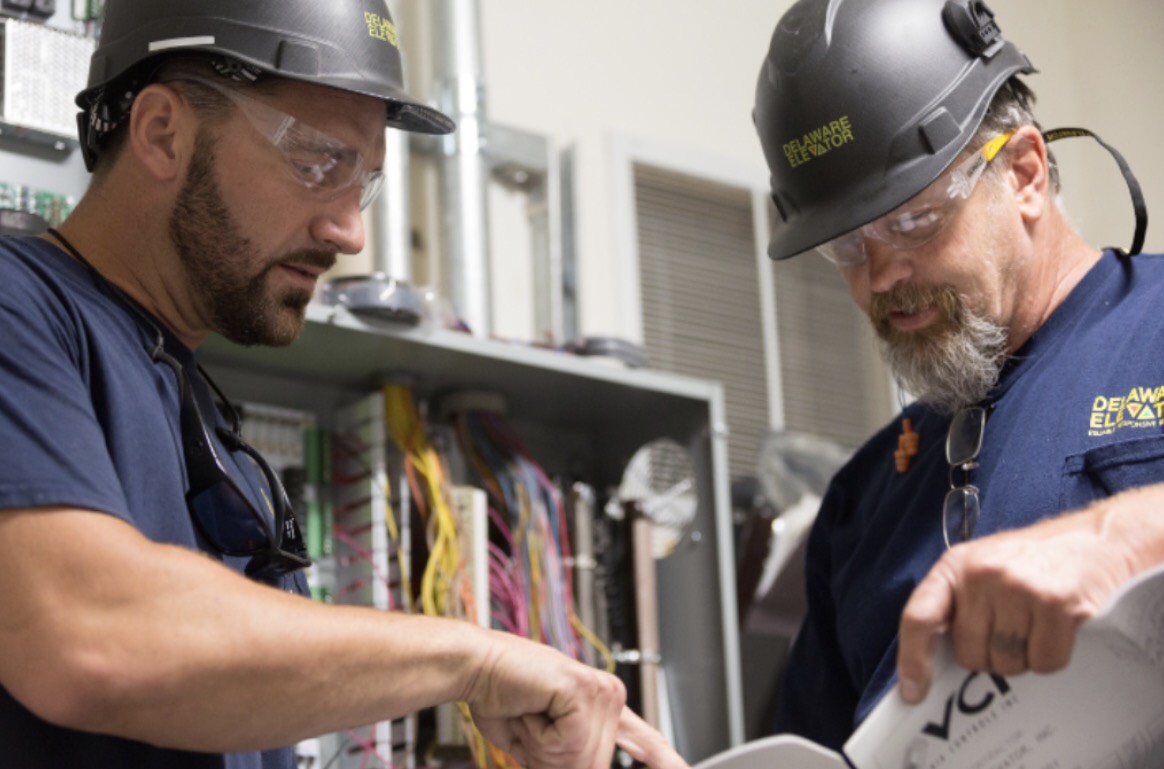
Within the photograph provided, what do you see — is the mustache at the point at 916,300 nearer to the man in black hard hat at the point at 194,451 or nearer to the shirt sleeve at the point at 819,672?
the shirt sleeve at the point at 819,672

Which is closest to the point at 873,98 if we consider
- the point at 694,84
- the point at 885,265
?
the point at 885,265

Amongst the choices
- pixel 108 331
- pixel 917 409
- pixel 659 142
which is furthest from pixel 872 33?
pixel 659 142

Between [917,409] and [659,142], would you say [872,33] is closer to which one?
[917,409]

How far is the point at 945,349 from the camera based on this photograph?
1.78m

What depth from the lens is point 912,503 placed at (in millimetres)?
1848

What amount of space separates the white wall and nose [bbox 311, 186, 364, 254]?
1.43 m

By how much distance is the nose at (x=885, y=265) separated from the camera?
182cm

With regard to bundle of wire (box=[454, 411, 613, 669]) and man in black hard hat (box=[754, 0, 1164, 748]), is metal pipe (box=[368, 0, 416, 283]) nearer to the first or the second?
bundle of wire (box=[454, 411, 613, 669])

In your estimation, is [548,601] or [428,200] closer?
[548,601]

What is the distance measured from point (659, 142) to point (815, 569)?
1.60 meters

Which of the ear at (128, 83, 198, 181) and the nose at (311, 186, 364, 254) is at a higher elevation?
the ear at (128, 83, 198, 181)

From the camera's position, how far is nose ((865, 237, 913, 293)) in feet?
5.98

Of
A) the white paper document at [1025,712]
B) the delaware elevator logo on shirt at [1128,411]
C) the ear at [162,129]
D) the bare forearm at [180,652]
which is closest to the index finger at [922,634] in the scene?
the white paper document at [1025,712]

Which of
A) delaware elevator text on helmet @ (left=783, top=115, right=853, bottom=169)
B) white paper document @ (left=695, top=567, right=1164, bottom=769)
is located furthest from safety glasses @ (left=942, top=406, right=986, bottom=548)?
white paper document @ (left=695, top=567, right=1164, bottom=769)
